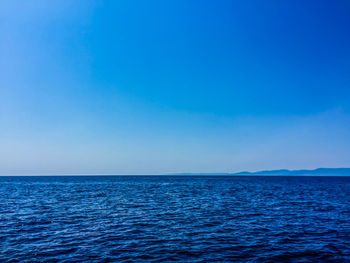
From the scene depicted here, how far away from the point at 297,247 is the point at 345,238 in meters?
5.37

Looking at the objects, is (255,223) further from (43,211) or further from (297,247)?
(43,211)

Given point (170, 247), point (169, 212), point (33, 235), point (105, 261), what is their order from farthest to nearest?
1. point (169, 212)
2. point (33, 235)
3. point (170, 247)
4. point (105, 261)

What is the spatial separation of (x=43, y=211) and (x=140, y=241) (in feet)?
61.3

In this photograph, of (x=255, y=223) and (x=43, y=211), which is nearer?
(x=255, y=223)

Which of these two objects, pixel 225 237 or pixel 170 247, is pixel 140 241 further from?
pixel 225 237

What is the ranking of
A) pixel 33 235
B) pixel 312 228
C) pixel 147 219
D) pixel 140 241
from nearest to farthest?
pixel 140 241 → pixel 33 235 → pixel 312 228 → pixel 147 219

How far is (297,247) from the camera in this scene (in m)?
16.3

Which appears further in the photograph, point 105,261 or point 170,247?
point 170,247

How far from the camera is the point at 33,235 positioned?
18734mm

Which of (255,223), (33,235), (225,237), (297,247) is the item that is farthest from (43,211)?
(297,247)

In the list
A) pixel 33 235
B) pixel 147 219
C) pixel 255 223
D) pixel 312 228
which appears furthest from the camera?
pixel 147 219

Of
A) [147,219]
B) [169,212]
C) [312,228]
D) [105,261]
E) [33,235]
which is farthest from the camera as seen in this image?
[169,212]

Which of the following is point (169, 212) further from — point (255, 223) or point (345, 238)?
point (345, 238)

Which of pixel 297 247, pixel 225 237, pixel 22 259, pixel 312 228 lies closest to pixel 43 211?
pixel 22 259
